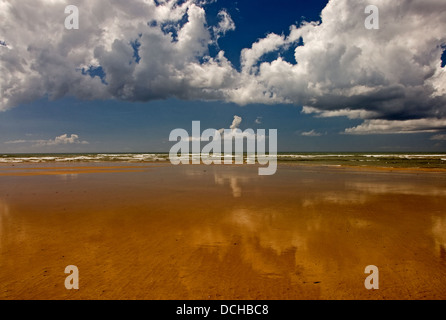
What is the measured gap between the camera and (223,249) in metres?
6.22

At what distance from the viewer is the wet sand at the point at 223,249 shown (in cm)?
449

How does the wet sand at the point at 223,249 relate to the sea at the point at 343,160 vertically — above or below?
below

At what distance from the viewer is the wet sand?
449 centimetres

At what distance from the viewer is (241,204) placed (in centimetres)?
1149

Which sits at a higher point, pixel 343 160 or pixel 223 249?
pixel 343 160

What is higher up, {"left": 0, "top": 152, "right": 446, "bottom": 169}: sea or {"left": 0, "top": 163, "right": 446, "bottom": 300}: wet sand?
{"left": 0, "top": 152, "right": 446, "bottom": 169}: sea

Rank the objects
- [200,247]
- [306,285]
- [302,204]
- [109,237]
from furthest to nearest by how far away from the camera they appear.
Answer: [302,204], [109,237], [200,247], [306,285]

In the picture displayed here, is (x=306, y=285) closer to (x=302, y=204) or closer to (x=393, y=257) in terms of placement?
(x=393, y=257)

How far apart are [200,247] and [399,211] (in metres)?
9.16

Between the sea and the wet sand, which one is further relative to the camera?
the sea

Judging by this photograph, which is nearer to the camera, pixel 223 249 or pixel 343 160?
pixel 223 249

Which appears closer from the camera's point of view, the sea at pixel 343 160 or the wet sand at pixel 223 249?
the wet sand at pixel 223 249
